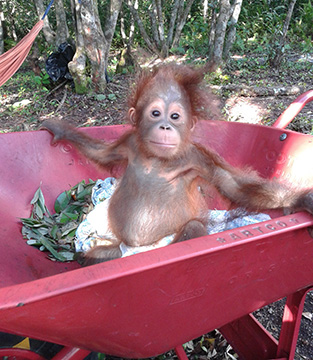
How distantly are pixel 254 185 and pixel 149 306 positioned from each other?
0.74 meters

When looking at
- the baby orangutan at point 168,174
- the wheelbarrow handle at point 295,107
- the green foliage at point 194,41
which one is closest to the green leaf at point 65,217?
the baby orangutan at point 168,174

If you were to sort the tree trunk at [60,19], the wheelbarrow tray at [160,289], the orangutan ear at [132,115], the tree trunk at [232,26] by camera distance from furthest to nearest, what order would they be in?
the tree trunk at [232,26]
the tree trunk at [60,19]
the orangutan ear at [132,115]
the wheelbarrow tray at [160,289]

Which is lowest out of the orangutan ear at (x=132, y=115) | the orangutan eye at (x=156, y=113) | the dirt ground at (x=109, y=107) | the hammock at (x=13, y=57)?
the dirt ground at (x=109, y=107)

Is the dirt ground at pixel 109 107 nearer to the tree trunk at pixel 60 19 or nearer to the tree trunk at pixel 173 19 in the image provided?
the tree trunk at pixel 60 19

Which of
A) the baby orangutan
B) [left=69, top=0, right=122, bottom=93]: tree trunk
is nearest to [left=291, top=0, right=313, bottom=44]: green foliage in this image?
[left=69, top=0, right=122, bottom=93]: tree trunk

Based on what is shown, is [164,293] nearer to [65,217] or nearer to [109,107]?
[65,217]

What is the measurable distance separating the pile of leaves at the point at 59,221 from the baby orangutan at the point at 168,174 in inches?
12.6

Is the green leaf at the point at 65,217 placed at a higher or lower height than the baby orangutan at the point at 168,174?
lower

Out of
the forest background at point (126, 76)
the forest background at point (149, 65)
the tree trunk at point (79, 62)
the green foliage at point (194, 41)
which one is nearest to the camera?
the forest background at point (149, 65)

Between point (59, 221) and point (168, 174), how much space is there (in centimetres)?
86

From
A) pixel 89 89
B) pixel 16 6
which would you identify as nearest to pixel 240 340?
pixel 89 89

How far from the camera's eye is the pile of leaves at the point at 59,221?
1.76 meters

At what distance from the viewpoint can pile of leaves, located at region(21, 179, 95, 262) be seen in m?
1.76

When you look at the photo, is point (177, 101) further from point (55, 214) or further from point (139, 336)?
point (55, 214)
